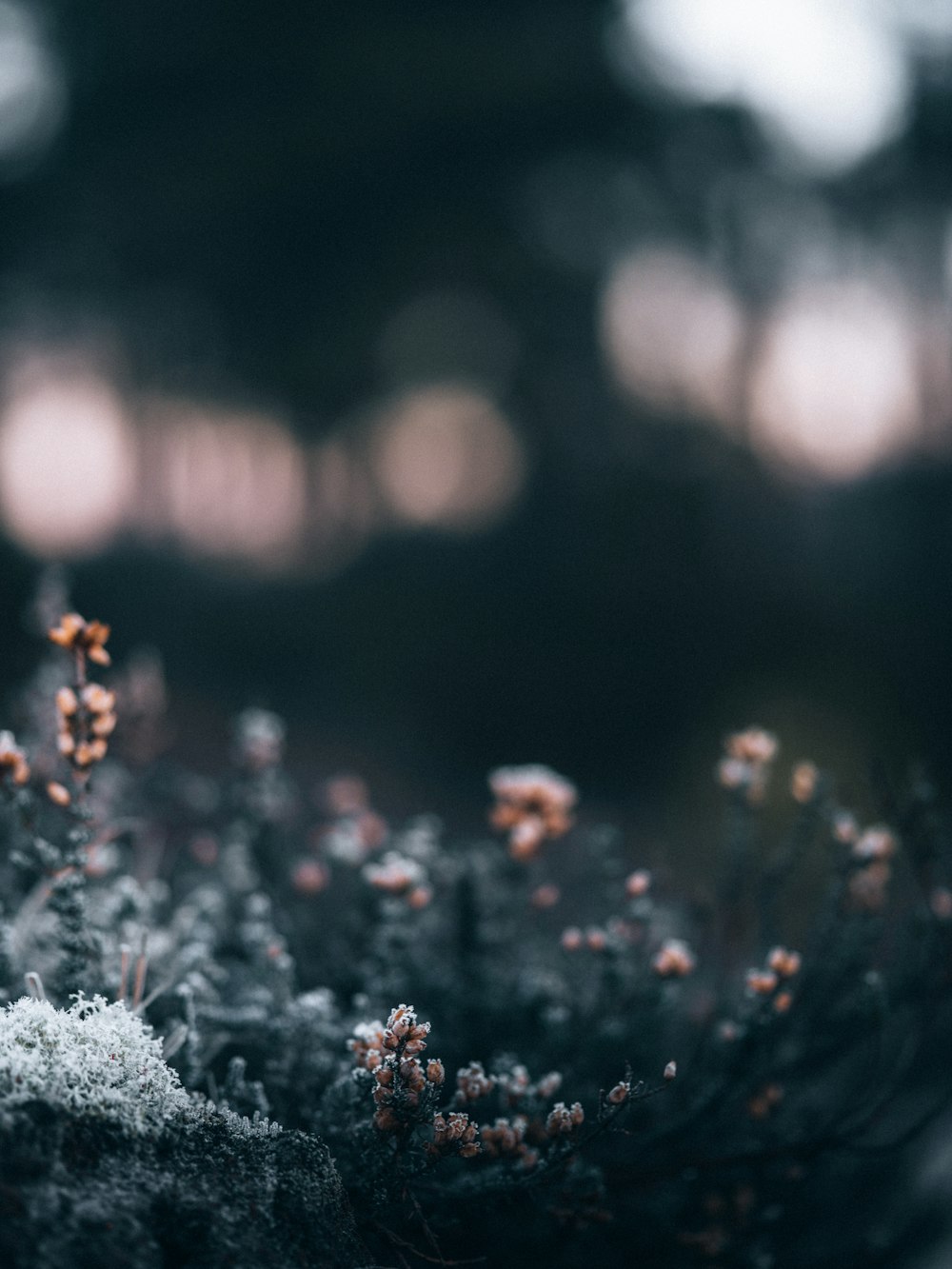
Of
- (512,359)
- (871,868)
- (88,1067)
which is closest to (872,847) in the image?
(871,868)

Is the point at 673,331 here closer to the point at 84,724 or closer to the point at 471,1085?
the point at 84,724

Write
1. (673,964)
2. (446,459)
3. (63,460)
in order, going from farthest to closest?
(63,460) → (446,459) → (673,964)

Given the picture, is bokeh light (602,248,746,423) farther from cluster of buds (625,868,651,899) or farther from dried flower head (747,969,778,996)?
dried flower head (747,969,778,996)

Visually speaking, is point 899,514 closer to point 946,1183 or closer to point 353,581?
point 353,581

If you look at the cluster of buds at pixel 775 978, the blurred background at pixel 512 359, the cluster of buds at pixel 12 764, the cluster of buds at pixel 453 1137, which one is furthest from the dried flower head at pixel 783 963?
the blurred background at pixel 512 359

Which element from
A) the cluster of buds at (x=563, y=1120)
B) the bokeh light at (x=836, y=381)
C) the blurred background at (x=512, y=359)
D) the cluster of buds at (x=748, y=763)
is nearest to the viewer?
the cluster of buds at (x=563, y=1120)

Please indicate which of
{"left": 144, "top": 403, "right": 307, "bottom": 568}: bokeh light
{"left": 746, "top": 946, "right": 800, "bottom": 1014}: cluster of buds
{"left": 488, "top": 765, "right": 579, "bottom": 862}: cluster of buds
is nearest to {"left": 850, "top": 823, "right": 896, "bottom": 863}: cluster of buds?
{"left": 746, "top": 946, "right": 800, "bottom": 1014}: cluster of buds

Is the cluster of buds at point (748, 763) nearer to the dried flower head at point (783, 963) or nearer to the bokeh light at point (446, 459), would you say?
the dried flower head at point (783, 963)

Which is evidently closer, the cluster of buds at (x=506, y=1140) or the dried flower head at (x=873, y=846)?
the cluster of buds at (x=506, y=1140)
